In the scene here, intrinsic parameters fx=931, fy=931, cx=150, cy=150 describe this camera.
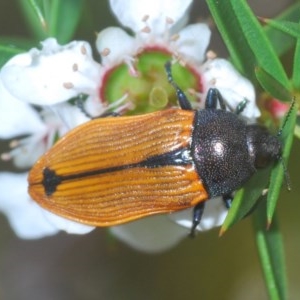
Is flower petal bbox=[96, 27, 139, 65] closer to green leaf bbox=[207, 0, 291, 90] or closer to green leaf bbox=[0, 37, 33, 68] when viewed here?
green leaf bbox=[0, 37, 33, 68]

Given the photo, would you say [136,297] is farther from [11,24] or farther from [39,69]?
[39,69]

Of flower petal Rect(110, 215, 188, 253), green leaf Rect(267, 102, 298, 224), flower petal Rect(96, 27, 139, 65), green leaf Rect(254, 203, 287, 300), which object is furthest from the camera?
flower petal Rect(110, 215, 188, 253)

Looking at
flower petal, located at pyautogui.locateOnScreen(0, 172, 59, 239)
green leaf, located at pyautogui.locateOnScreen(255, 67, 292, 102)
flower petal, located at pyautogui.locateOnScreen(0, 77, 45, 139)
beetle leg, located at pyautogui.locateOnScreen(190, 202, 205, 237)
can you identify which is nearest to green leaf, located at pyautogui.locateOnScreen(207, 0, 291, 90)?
green leaf, located at pyautogui.locateOnScreen(255, 67, 292, 102)

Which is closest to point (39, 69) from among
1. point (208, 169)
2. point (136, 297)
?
point (208, 169)

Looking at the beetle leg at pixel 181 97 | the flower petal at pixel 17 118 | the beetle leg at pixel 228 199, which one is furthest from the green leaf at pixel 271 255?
the flower petal at pixel 17 118

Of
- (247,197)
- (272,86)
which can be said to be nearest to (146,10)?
(272,86)
